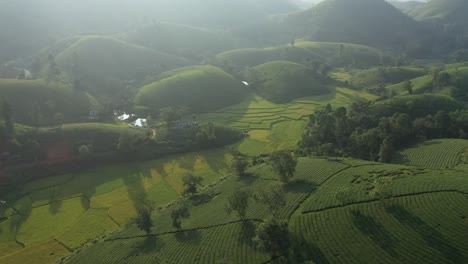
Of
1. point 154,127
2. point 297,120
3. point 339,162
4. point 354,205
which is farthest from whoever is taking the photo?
point 297,120

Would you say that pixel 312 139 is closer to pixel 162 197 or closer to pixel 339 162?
pixel 339 162

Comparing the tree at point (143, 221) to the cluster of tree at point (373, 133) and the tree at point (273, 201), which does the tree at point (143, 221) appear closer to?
the tree at point (273, 201)

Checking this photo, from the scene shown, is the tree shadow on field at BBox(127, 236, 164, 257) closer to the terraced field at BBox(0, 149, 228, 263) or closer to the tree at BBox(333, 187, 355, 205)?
the terraced field at BBox(0, 149, 228, 263)

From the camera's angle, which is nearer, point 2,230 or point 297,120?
point 2,230

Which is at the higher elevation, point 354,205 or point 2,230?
point 354,205

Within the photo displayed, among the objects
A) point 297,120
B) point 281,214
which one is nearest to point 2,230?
point 281,214

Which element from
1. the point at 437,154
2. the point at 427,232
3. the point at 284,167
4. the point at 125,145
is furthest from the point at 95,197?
the point at 437,154

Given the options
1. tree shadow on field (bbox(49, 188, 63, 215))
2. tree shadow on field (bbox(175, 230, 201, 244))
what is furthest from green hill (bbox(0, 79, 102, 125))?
tree shadow on field (bbox(175, 230, 201, 244))
